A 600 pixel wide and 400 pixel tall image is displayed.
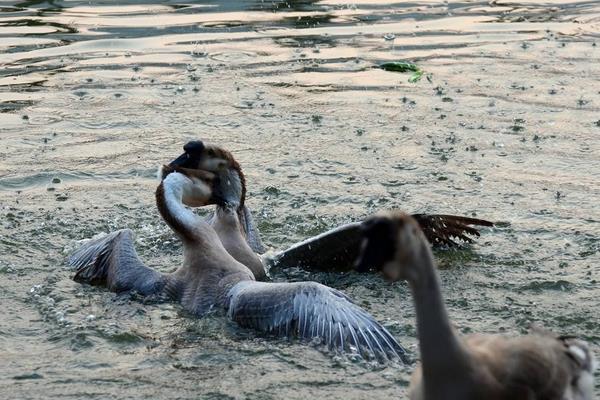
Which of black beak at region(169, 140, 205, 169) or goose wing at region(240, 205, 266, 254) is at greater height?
black beak at region(169, 140, 205, 169)

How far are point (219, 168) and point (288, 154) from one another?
96.5 inches

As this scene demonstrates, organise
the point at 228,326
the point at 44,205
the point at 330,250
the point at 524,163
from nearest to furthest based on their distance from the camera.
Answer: the point at 228,326, the point at 330,250, the point at 44,205, the point at 524,163

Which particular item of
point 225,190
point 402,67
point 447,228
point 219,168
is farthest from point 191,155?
point 402,67

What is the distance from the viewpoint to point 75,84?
1383 centimetres

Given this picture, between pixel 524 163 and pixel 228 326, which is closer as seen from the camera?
pixel 228 326

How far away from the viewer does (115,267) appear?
28.2 ft

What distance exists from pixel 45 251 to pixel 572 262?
4068 millimetres

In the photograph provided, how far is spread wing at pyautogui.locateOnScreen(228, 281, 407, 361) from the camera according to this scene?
24.1 feet

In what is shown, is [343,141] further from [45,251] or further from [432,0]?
[432,0]

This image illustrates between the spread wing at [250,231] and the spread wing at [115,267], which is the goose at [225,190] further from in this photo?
the spread wing at [115,267]

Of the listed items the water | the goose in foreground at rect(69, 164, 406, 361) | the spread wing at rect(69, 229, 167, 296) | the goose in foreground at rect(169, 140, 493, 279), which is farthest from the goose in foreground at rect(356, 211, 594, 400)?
the spread wing at rect(69, 229, 167, 296)

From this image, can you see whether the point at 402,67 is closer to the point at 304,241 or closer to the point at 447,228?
the point at 447,228

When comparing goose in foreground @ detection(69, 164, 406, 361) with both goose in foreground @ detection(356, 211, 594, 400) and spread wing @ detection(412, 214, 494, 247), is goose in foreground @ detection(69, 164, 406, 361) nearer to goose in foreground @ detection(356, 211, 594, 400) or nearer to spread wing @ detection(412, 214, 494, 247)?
spread wing @ detection(412, 214, 494, 247)

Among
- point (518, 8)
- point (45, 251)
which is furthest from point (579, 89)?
point (45, 251)
